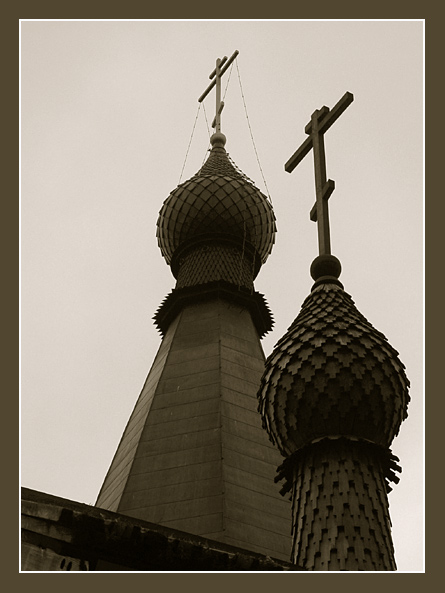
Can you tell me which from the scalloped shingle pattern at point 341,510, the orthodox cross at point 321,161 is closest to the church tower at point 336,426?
the scalloped shingle pattern at point 341,510

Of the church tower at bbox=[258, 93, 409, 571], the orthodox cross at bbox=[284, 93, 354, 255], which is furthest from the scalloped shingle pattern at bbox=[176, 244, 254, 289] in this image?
the church tower at bbox=[258, 93, 409, 571]

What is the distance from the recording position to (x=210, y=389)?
21797 mm

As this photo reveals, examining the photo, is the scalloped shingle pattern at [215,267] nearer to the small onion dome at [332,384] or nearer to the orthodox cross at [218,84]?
the orthodox cross at [218,84]

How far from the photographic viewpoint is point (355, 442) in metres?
12.0

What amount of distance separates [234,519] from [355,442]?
663 cm

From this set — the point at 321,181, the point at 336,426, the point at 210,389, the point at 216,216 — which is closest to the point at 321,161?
the point at 321,181

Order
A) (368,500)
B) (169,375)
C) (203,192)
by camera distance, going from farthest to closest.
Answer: (203,192)
(169,375)
(368,500)

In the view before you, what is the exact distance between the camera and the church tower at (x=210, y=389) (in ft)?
61.2

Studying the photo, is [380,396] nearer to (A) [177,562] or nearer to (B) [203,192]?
(A) [177,562]

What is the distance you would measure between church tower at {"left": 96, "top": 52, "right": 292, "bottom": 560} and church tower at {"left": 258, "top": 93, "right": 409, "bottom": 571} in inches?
228

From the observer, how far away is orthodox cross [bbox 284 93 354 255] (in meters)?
13.7

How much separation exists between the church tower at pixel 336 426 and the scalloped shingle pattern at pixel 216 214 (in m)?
14.6

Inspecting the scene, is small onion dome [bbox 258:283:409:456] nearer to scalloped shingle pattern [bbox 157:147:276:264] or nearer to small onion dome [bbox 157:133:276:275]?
small onion dome [bbox 157:133:276:275]

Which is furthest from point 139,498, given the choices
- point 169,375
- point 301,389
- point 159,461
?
point 301,389
